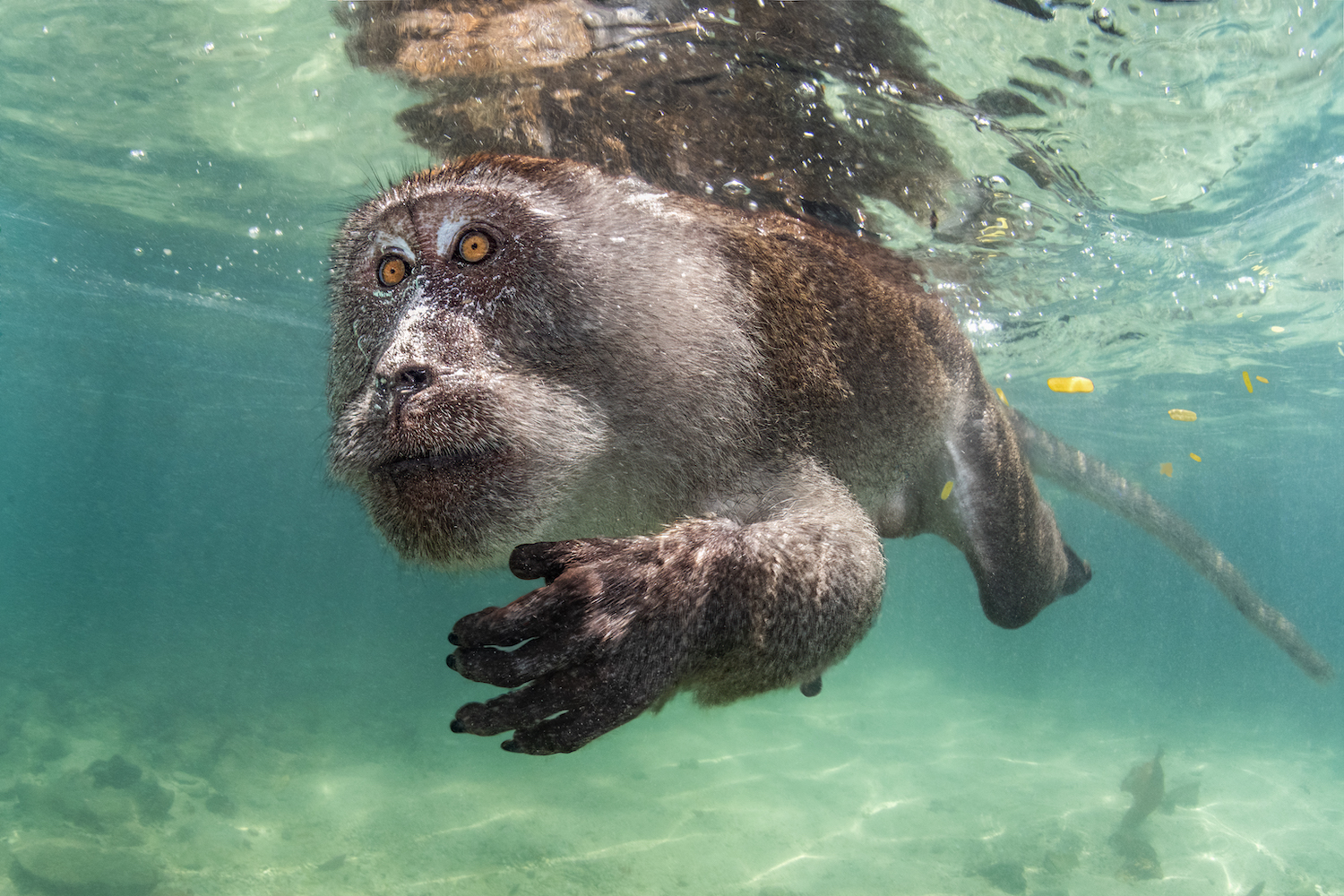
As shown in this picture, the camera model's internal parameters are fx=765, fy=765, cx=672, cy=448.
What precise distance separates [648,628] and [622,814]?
45.4 ft


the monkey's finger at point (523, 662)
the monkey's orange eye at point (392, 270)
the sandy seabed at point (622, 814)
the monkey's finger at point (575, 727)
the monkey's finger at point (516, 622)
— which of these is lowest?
the sandy seabed at point (622, 814)

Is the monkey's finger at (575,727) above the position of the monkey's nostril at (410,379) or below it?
below

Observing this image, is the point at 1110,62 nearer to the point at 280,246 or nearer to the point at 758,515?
the point at 758,515

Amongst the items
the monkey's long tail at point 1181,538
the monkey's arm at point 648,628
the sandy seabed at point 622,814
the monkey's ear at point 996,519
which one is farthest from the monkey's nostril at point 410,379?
the monkey's long tail at point 1181,538

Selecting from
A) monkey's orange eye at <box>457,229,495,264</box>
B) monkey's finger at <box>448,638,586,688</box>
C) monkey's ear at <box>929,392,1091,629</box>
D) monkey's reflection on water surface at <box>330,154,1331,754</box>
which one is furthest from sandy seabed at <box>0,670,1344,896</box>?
monkey's finger at <box>448,638,586,688</box>

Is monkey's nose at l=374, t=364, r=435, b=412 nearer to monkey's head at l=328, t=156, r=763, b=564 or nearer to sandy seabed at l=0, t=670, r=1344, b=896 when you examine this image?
monkey's head at l=328, t=156, r=763, b=564

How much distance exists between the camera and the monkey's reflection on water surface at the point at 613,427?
6.40ft

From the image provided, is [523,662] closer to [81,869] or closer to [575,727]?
[575,727]

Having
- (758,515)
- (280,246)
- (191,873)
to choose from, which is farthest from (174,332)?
(758,515)

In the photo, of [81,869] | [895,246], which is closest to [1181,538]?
[895,246]

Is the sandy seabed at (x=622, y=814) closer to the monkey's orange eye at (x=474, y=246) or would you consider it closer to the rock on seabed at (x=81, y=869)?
the rock on seabed at (x=81, y=869)

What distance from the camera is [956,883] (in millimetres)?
12258

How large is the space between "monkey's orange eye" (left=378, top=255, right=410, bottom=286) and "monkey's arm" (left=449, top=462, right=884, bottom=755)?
121 cm

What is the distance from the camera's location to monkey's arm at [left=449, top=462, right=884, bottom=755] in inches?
74.0
